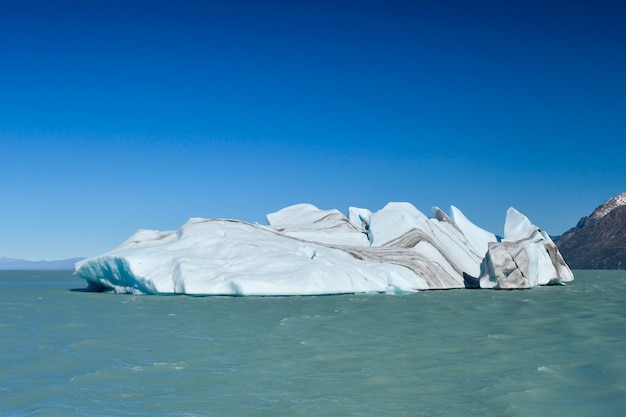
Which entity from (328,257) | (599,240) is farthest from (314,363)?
(599,240)

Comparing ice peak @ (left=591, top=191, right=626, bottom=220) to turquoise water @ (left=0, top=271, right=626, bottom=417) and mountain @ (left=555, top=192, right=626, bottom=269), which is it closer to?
mountain @ (left=555, top=192, right=626, bottom=269)

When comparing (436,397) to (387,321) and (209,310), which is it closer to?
(387,321)

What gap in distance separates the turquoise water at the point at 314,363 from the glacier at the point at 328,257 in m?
4.96

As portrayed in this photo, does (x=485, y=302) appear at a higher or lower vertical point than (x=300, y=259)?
lower

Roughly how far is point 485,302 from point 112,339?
10768 mm

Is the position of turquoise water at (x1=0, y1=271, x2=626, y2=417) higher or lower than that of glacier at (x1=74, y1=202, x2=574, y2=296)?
lower

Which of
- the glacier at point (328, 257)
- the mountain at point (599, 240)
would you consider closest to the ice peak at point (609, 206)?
the mountain at point (599, 240)

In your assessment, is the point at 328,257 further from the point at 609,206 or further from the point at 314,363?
the point at 609,206

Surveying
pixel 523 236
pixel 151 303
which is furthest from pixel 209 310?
pixel 523 236

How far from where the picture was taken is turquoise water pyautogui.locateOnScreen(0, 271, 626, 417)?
5.77 meters

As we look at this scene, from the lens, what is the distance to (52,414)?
543 cm

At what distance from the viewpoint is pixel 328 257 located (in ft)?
68.4

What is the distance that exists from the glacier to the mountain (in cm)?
7967

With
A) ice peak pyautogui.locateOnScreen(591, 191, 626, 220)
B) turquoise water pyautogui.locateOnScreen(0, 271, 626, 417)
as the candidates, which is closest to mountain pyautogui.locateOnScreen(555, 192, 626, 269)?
ice peak pyautogui.locateOnScreen(591, 191, 626, 220)
